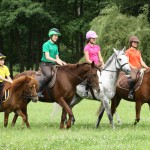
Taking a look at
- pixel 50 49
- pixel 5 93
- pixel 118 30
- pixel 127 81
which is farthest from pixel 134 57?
pixel 118 30

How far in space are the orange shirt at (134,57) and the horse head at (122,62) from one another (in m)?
1.31

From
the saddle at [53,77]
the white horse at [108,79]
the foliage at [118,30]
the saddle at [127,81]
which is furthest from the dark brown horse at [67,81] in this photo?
the foliage at [118,30]

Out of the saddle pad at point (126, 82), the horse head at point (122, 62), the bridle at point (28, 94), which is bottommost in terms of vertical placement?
the bridle at point (28, 94)

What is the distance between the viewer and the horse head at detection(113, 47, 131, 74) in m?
14.2

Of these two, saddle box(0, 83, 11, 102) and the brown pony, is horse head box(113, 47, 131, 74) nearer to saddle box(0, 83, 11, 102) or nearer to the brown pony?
the brown pony

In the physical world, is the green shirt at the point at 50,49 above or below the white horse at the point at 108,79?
above

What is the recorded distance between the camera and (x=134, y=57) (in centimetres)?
1573

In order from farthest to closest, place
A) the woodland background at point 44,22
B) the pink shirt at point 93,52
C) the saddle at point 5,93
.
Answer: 1. the woodland background at point 44,22
2. the pink shirt at point 93,52
3. the saddle at point 5,93

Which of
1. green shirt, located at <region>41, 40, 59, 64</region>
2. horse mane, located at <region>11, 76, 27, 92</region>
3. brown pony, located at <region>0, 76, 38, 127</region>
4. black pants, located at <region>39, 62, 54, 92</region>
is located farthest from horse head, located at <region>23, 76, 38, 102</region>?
green shirt, located at <region>41, 40, 59, 64</region>

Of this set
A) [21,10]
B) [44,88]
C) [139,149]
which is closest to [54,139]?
[139,149]

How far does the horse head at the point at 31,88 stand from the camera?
13.9 metres

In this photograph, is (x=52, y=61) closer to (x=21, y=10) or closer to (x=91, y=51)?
(x=91, y=51)

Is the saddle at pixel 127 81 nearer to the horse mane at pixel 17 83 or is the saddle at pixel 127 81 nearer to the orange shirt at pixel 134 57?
the orange shirt at pixel 134 57

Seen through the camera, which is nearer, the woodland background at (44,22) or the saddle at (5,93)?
the saddle at (5,93)
